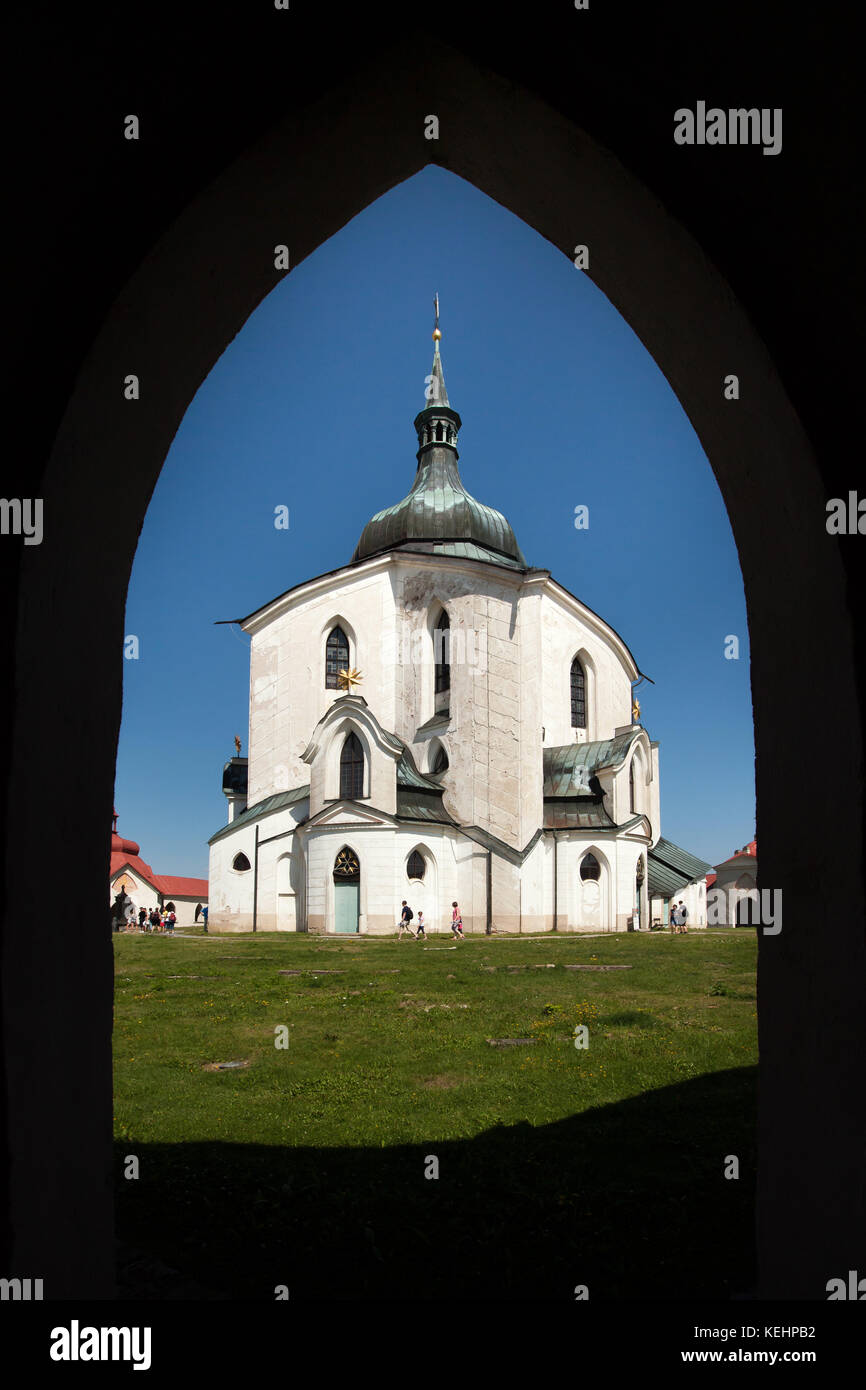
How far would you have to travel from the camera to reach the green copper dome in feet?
137

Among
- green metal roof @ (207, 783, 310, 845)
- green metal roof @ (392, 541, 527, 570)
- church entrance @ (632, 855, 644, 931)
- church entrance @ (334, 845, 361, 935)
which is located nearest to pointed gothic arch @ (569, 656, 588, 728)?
green metal roof @ (392, 541, 527, 570)

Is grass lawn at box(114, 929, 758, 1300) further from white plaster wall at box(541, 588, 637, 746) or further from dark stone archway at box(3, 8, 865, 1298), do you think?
white plaster wall at box(541, 588, 637, 746)

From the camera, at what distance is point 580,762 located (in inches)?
1563

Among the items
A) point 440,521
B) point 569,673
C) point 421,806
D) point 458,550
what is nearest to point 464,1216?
point 421,806

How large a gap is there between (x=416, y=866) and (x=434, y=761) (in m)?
5.15

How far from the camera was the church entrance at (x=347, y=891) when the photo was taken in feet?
112

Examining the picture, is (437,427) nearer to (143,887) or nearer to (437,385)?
(437,385)

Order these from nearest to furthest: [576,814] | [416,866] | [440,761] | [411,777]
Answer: [416,866] → [411,777] → [576,814] → [440,761]

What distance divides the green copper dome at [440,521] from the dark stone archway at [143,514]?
3699cm

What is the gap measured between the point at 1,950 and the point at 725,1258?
134 inches

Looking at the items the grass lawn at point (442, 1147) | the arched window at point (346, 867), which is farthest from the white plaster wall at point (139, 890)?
the grass lawn at point (442, 1147)

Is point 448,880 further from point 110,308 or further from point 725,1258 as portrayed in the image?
point 110,308
